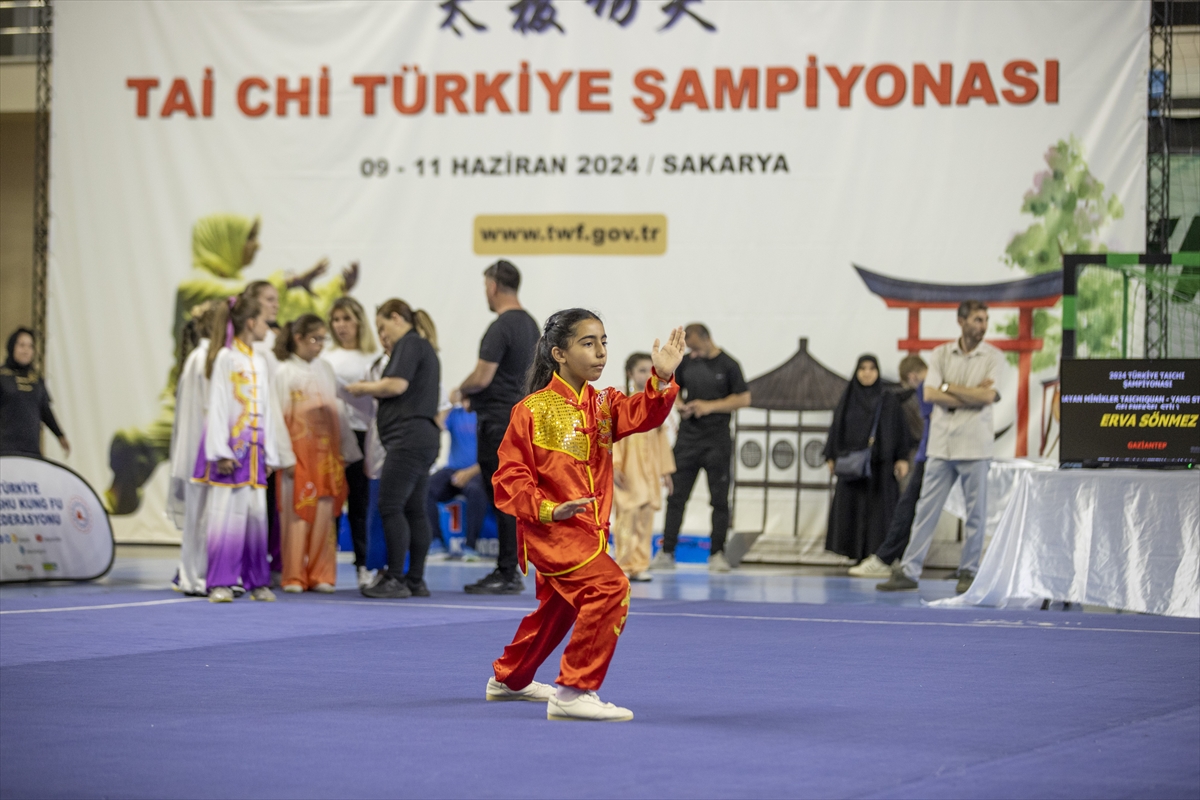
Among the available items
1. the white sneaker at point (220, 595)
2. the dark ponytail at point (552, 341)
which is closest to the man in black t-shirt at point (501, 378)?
the white sneaker at point (220, 595)

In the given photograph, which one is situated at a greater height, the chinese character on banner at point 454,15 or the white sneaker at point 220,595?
the chinese character on banner at point 454,15

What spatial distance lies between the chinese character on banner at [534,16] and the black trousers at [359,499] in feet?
13.7

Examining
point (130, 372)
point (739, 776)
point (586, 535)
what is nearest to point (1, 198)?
point (130, 372)

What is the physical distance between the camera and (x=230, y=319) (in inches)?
295

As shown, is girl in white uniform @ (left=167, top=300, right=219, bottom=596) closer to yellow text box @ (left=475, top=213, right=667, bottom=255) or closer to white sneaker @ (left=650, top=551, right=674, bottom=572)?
white sneaker @ (left=650, top=551, right=674, bottom=572)

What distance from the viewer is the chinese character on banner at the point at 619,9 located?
10.9m

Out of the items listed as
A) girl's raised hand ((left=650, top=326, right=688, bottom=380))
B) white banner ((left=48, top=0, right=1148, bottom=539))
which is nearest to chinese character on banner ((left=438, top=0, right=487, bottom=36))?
white banner ((left=48, top=0, right=1148, bottom=539))

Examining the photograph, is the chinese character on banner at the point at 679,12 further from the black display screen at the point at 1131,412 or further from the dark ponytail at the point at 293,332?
the black display screen at the point at 1131,412

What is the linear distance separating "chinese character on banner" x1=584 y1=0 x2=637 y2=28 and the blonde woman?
3.59 meters

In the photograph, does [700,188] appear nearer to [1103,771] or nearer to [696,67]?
[696,67]

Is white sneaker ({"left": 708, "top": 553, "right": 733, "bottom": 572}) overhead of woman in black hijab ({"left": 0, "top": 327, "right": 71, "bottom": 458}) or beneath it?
beneath

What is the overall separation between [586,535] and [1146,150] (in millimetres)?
7241

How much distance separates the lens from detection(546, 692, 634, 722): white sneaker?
385 cm

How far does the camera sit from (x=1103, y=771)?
3.19 m
